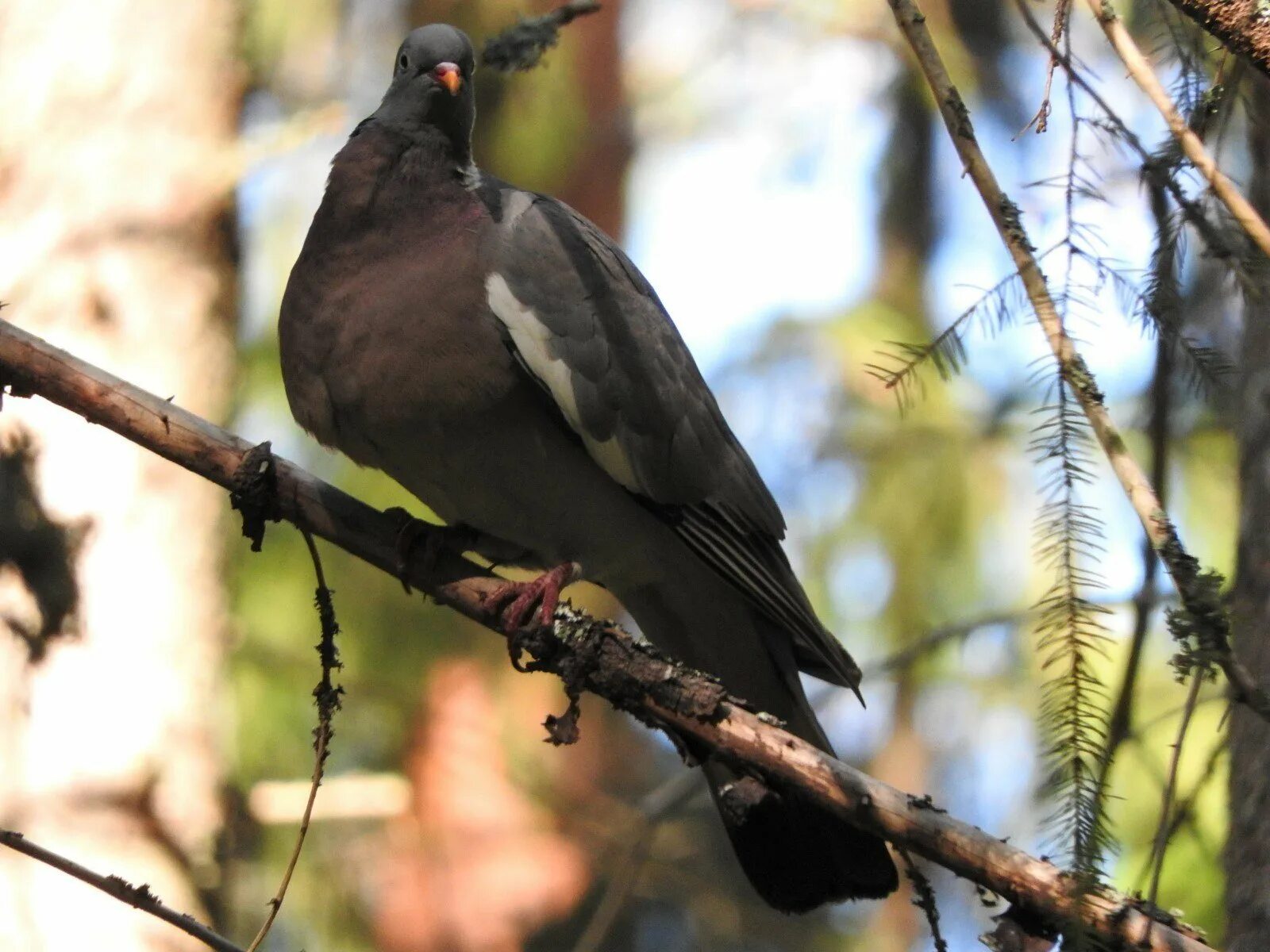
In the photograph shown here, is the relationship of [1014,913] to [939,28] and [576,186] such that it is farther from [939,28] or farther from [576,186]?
[576,186]

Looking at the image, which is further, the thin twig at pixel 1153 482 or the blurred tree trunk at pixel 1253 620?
the blurred tree trunk at pixel 1253 620

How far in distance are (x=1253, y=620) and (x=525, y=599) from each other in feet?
5.05

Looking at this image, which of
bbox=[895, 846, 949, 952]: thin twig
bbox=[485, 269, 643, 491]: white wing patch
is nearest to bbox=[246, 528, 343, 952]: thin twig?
bbox=[485, 269, 643, 491]: white wing patch

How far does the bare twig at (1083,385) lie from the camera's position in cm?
156

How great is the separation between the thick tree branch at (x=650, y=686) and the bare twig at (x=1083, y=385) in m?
0.67

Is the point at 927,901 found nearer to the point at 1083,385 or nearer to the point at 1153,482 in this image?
the point at 1153,482

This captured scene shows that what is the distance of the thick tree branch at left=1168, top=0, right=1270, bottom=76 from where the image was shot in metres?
1.86

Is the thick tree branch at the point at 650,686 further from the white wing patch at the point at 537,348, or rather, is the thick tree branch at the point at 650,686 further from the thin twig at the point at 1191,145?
the thin twig at the point at 1191,145

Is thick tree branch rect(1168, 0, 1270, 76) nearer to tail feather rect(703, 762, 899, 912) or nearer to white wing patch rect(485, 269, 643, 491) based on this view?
white wing patch rect(485, 269, 643, 491)

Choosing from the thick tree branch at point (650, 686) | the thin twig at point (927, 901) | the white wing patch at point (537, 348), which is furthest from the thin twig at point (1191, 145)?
the white wing patch at point (537, 348)

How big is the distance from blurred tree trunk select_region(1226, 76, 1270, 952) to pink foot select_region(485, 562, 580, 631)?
1397 mm

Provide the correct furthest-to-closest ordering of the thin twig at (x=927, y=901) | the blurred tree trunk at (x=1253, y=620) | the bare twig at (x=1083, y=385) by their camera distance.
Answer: the blurred tree trunk at (x=1253, y=620), the thin twig at (x=927, y=901), the bare twig at (x=1083, y=385)

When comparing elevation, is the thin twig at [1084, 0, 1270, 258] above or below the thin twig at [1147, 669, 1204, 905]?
above

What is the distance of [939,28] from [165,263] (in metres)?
3.60
